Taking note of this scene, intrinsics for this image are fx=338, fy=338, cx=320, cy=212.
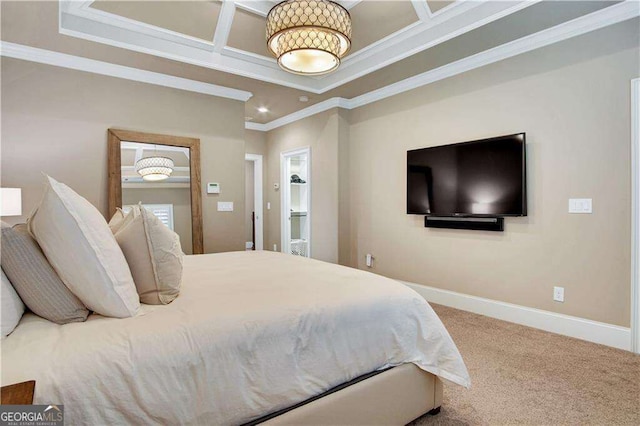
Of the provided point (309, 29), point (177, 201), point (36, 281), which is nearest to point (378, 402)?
point (36, 281)

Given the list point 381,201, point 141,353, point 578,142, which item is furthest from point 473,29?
point 141,353

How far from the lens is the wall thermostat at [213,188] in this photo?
432 cm

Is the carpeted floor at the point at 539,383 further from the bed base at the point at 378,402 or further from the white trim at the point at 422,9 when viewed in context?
the white trim at the point at 422,9

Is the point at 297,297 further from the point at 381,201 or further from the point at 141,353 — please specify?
the point at 381,201

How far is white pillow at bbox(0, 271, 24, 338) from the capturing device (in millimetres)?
1063

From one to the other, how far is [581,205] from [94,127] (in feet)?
15.5

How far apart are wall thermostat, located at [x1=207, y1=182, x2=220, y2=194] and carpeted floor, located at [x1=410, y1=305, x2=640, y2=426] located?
3170 mm

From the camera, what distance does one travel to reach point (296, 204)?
22.5 feet

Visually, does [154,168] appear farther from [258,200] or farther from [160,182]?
[258,200]

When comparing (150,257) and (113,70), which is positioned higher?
(113,70)

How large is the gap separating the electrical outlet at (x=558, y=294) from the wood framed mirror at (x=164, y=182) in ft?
12.3

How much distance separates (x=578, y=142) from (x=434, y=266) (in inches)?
72.9

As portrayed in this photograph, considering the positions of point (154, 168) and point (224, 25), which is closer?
point (224, 25)

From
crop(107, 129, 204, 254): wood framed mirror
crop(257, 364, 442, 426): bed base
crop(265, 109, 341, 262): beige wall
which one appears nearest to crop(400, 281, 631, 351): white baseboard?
crop(265, 109, 341, 262): beige wall
